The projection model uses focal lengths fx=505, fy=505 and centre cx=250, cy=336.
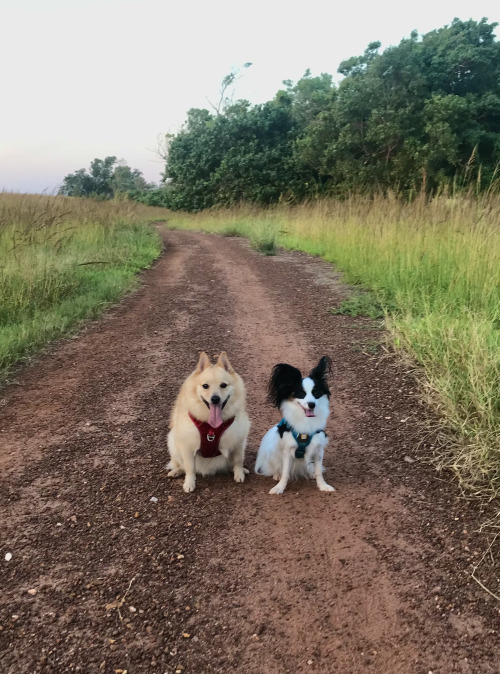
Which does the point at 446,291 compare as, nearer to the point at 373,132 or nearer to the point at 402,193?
the point at 402,193

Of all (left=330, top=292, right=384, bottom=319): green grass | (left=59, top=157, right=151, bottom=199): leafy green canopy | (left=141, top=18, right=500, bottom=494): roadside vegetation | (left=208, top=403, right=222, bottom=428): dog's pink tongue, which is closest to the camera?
(left=208, top=403, right=222, bottom=428): dog's pink tongue

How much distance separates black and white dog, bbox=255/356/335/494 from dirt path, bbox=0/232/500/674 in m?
0.18

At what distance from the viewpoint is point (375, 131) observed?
1666 centimetres

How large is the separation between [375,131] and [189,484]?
52.8ft

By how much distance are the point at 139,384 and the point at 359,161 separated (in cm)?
1515

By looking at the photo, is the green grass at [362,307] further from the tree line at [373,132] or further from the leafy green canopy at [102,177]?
the leafy green canopy at [102,177]

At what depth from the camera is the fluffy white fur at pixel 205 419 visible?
3301 mm

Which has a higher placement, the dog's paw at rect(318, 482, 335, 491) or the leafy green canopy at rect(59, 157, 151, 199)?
the leafy green canopy at rect(59, 157, 151, 199)

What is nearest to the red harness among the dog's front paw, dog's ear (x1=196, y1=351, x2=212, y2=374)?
the dog's front paw

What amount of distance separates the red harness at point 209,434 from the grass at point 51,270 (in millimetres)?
2749

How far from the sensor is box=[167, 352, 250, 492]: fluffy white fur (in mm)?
3301

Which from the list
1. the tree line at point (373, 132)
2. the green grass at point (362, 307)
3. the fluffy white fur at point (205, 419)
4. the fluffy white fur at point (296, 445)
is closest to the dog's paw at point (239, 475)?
the fluffy white fur at point (205, 419)

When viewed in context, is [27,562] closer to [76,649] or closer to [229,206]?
[76,649]

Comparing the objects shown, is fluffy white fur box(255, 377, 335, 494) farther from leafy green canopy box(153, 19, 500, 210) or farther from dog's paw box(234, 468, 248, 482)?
leafy green canopy box(153, 19, 500, 210)
